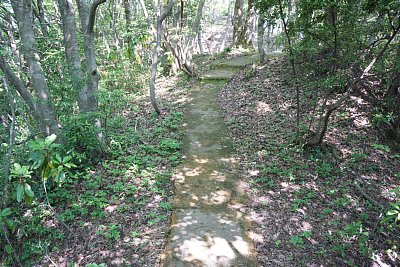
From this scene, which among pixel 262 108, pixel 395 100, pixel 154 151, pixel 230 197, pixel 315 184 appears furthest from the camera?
pixel 262 108

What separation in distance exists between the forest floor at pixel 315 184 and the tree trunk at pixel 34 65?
12.8 feet

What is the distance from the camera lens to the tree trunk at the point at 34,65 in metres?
4.73

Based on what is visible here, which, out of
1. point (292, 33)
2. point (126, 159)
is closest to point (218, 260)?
point (126, 159)

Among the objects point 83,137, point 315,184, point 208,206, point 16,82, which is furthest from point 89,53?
point 315,184

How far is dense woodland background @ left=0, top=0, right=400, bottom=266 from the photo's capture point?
3.88 m

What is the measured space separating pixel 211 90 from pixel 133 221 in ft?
22.3

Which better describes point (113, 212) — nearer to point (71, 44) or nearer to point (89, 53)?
point (89, 53)

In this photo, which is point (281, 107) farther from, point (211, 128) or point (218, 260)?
point (218, 260)

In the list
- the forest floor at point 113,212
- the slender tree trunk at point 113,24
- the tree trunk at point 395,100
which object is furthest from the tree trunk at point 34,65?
the slender tree trunk at point 113,24

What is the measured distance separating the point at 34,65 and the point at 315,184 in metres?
5.63

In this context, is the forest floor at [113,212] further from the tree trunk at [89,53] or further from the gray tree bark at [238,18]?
the gray tree bark at [238,18]

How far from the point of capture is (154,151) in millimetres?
6211

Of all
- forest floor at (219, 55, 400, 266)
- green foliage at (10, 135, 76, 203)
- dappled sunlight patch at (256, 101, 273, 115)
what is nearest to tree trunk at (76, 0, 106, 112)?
green foliage at (10, 135, 76, 203)

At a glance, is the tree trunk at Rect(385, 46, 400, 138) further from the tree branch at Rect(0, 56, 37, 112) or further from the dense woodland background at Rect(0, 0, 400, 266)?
the tree branch at Rect(0, 56, 37, 112)
